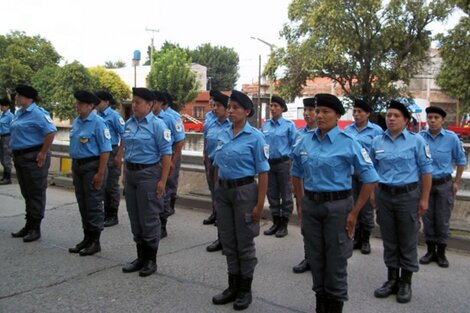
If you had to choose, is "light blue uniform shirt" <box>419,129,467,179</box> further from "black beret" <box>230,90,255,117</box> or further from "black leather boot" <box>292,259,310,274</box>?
"black beret" <box>230,90,255,117</box>

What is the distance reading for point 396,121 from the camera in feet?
14.4

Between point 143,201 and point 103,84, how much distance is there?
3890 centimetres

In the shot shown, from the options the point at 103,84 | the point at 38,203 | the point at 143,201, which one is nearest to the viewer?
the point at 143,201

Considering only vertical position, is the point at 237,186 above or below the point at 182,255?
above

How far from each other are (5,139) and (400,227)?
9694mm

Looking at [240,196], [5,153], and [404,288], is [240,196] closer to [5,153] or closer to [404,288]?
[404,288]

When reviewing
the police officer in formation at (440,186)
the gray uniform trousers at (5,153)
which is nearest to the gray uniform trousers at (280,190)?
the police officer in formation at (440,186)

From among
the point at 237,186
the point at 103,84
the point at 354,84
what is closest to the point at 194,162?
the point at 237,186

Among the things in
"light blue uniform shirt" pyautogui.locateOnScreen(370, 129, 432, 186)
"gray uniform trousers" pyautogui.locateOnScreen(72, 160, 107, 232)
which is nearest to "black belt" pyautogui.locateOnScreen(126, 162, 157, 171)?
"gray uniform trousers" pyautogui.locateOnScreen(72, 160, 107, 232)

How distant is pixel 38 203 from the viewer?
6.17 meters

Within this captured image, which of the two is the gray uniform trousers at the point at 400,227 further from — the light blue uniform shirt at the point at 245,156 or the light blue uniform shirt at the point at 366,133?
the light blue uniform shirt at the point at 366,133

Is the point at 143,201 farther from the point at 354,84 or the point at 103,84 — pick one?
the point at 103,84

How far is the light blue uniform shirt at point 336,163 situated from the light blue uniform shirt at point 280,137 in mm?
2926

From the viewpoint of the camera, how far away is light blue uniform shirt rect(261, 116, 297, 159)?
659cm
